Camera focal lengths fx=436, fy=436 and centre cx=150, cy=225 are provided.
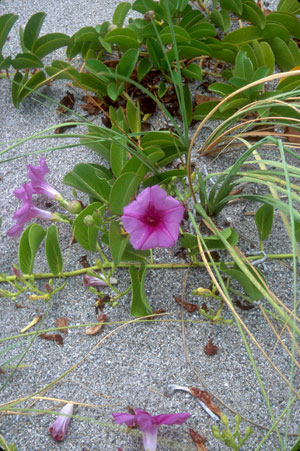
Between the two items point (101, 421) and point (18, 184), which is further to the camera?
point (18, 184)

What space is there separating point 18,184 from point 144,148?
436mm

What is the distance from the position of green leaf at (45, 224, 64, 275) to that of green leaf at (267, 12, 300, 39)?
0.98 m

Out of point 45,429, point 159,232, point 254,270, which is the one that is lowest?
point 45,429

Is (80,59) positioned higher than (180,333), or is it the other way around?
(80,59)

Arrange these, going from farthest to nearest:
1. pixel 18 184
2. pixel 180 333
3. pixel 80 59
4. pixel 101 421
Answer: pixel 80 59 → pixel 18 184 → pixel 180 333 → pixel 101 421

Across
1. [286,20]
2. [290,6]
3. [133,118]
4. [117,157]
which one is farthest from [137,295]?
[290,6]

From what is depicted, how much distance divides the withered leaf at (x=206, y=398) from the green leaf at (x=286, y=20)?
1.14 metres

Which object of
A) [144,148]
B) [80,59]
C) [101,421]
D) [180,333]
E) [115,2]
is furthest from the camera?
[115,2]

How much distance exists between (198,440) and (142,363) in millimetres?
203

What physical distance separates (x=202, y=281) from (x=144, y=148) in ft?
1.25

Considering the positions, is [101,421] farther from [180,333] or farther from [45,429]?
[180,333]

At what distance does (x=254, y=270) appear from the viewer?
961mm

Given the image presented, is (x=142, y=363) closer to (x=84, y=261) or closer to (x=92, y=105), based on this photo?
(x=84, y=261)

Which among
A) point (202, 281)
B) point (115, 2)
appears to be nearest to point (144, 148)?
point (202, 281)
